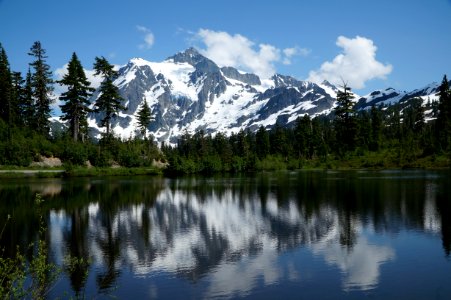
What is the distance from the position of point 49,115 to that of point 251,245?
86.9 meters

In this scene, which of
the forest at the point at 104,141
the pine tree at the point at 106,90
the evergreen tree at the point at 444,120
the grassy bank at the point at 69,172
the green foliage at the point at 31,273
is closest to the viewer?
the green foliage at the point at 31,273

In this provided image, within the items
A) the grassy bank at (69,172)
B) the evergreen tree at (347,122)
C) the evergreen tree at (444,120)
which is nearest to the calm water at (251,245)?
the grassy bank at (69,172)

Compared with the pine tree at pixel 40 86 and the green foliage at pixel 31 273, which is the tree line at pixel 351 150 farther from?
the green foliage at pixel 31 273

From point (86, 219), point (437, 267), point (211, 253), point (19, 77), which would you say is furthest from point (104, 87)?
point (437, 267)

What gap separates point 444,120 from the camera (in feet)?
378

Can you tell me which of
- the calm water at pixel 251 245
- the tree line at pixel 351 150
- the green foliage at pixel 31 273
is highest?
the tree line at pixel 351 150

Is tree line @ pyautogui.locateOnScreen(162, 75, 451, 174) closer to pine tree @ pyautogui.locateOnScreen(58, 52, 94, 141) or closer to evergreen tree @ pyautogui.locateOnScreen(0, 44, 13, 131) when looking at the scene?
pine tree @ pyautogui.locateOnScreen(58, 52, 94, 141)

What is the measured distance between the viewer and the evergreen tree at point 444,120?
348 feet

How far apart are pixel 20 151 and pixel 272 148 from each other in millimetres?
111498

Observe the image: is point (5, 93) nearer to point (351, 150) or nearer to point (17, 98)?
point (17, 98)

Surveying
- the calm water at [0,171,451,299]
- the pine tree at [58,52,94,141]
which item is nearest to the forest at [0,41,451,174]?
the pine tree at [58,52,94,141]

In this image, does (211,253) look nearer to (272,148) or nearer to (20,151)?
(20,151)

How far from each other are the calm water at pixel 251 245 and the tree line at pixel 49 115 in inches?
1648

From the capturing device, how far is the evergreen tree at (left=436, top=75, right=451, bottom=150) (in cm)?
10619
